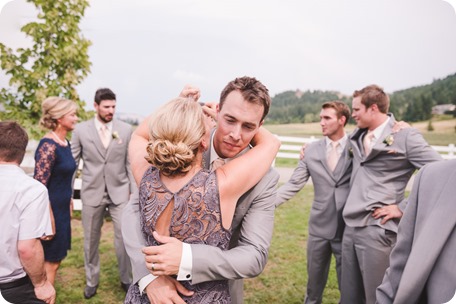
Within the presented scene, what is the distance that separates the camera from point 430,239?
138cm

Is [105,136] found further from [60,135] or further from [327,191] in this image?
[327,191]

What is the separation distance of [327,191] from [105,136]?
10.5 ft

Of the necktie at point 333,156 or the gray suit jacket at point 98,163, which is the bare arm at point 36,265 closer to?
the gray suit jacket at point 98,163

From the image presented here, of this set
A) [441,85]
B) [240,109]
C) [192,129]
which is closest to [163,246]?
[192,129]

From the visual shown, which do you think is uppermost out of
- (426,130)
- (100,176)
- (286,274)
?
(100,176)

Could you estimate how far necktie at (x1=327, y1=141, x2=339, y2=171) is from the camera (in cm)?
413

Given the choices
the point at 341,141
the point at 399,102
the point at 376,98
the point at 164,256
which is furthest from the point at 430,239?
the point at 399,102

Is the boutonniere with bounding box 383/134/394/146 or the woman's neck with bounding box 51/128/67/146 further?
the woman's neck with bounding box 51/128/67/146

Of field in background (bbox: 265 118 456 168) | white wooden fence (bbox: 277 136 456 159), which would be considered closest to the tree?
white wooden fence (bbox: 277 136 456 159)

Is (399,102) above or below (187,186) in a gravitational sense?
above

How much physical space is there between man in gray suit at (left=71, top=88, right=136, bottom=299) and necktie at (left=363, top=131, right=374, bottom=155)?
3295 mm

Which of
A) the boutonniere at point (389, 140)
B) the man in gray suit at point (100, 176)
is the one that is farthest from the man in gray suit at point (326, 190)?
the man in gray suit at point (100, 176)

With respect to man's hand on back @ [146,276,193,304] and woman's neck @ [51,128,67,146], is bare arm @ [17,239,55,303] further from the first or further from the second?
woman's neck @ [51,128,67,146]

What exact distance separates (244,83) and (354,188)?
2187mm
